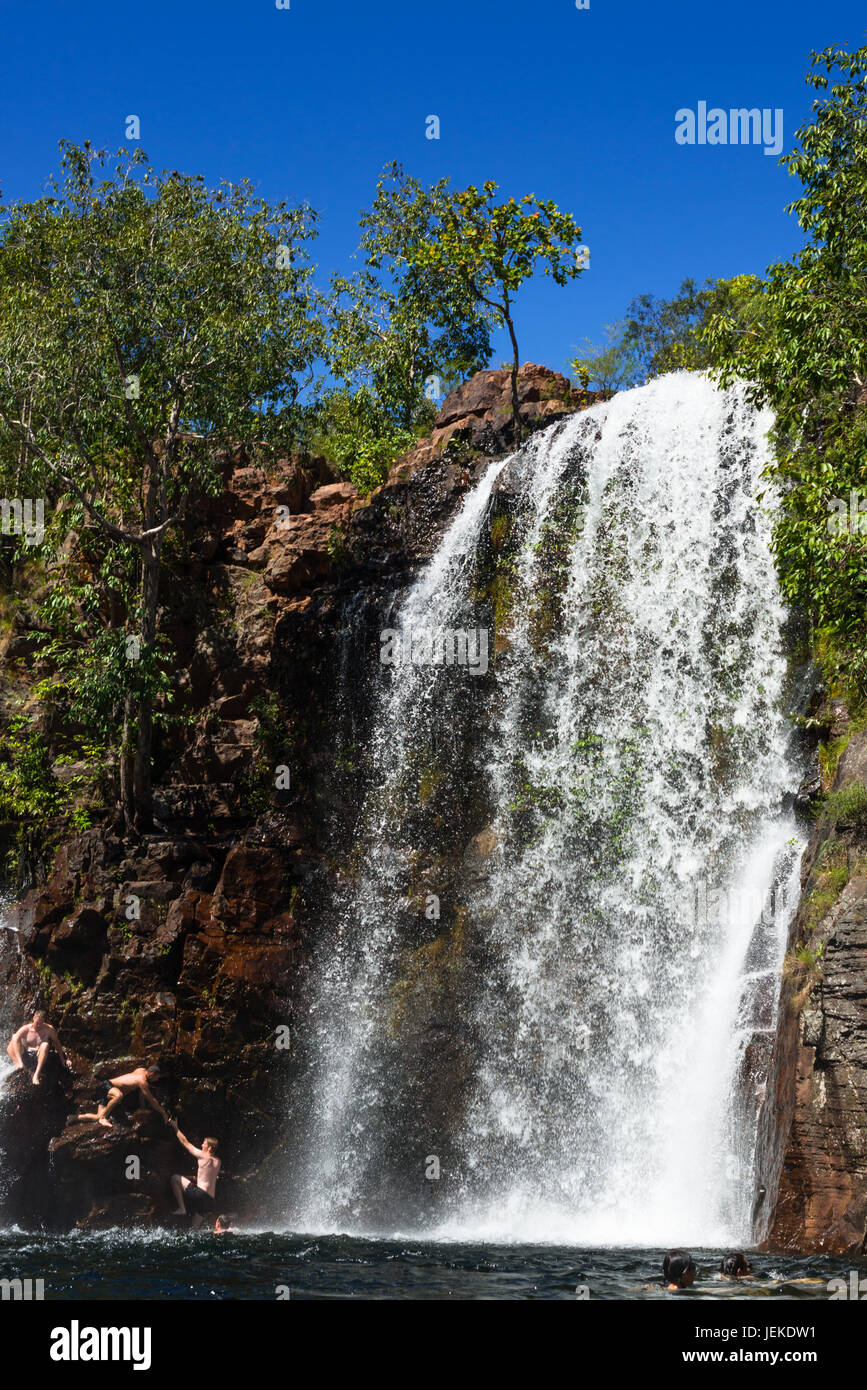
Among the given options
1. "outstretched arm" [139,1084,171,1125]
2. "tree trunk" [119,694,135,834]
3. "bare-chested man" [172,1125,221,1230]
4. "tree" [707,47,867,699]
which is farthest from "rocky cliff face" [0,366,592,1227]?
"tree" [707,47,867,699]

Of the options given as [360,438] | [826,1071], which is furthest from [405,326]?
[826,1071]

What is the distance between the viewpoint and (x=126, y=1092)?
19562mm

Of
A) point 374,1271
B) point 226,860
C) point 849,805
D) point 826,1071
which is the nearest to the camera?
point 374,1271

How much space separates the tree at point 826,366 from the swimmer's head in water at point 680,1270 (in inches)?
356

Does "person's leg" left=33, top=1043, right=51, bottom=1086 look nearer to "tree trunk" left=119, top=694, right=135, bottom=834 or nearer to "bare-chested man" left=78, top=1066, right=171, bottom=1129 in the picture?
"bare-chested man" left=78, top=1066, right=171, bottom=1129

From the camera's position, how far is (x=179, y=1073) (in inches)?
793

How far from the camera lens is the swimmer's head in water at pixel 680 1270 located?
10180mm

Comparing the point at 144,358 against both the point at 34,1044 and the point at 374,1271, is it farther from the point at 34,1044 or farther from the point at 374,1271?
the point at 374,1271

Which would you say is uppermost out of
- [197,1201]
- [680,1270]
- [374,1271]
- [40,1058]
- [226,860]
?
[226,860]

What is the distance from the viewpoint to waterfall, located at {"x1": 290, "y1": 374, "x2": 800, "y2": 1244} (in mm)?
16469

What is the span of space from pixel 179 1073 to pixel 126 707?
7161 millimetres

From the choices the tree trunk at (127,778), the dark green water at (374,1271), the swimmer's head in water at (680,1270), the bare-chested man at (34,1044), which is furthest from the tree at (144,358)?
the swimmer's head in water at (680,1270)

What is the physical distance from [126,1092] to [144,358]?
47.8ft
